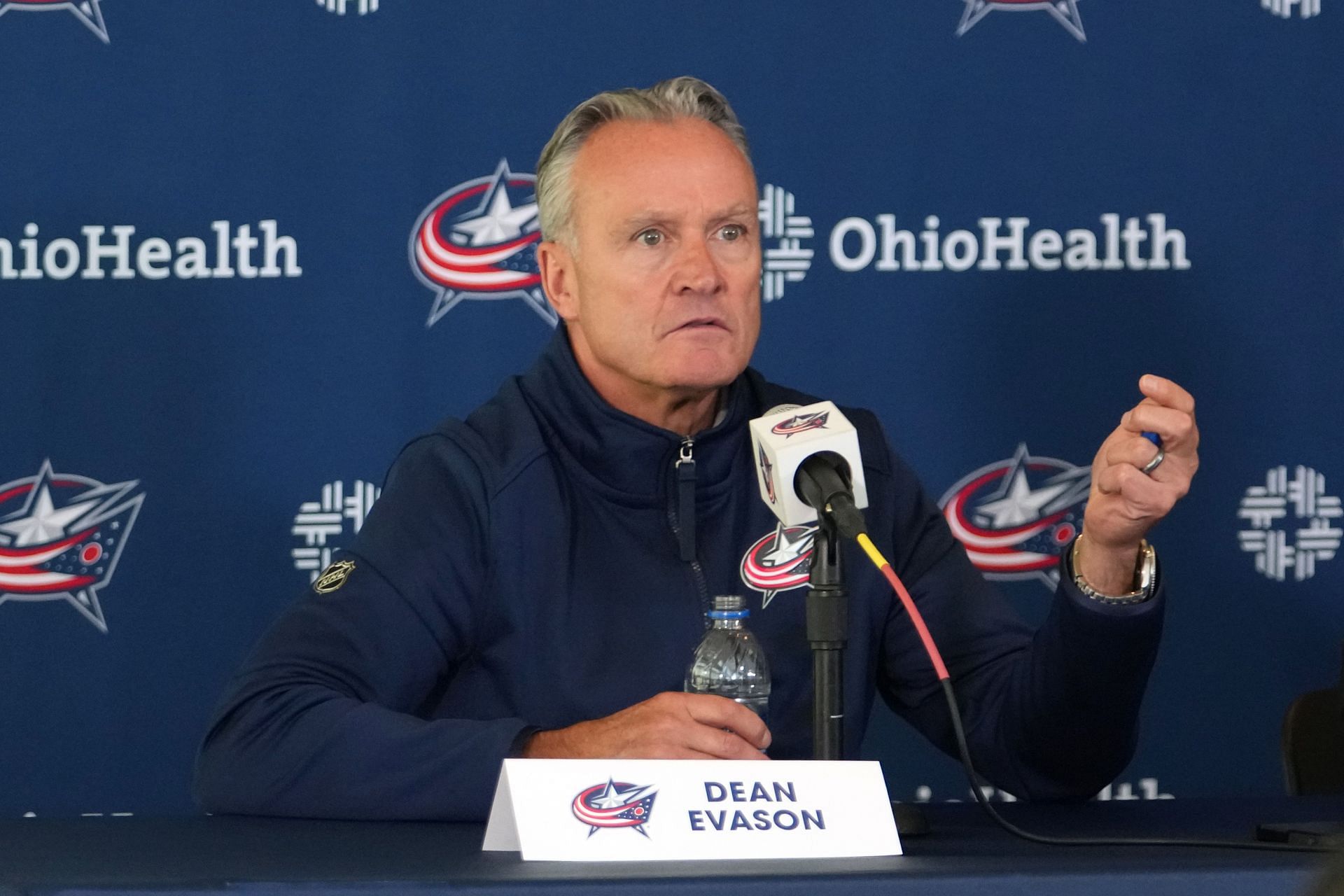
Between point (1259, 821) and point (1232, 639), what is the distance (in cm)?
134

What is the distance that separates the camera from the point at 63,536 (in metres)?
2.56

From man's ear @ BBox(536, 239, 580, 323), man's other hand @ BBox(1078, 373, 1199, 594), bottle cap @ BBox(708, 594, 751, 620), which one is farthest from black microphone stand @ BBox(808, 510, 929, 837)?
man's ear @ BBox(536, 239, 580, 323)

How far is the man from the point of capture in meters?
1.64

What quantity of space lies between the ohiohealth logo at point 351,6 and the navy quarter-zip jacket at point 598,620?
867 millimetres

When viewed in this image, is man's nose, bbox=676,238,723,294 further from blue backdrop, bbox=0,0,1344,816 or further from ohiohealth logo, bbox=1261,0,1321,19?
ohiohealth logo, bbox=1261,0,1321,19

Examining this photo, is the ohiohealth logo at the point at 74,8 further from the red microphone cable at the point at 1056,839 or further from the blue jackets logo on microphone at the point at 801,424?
the red microphone cable at the point at 1056,839

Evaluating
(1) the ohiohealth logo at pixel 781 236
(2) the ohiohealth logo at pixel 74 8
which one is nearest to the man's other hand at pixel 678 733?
(1) the ohiohealth logo at pixel 781 236

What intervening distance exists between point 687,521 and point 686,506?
0.02 m

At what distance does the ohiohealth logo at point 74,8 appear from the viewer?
8.36 ft

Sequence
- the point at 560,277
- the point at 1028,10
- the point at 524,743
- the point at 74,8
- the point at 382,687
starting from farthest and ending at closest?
1. the point at 1028,10
2. the point at 74,8
3. the point at 560,277
4. the point at 382,687
5. the point at 524,743

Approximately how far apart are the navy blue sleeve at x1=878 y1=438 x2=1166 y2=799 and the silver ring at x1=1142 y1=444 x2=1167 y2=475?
154 mm

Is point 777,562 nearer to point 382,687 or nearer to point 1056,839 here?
point 382,687

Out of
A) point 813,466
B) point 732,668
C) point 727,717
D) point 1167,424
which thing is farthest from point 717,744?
point 1167,424

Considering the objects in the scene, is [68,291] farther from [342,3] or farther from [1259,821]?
[1259,821]
